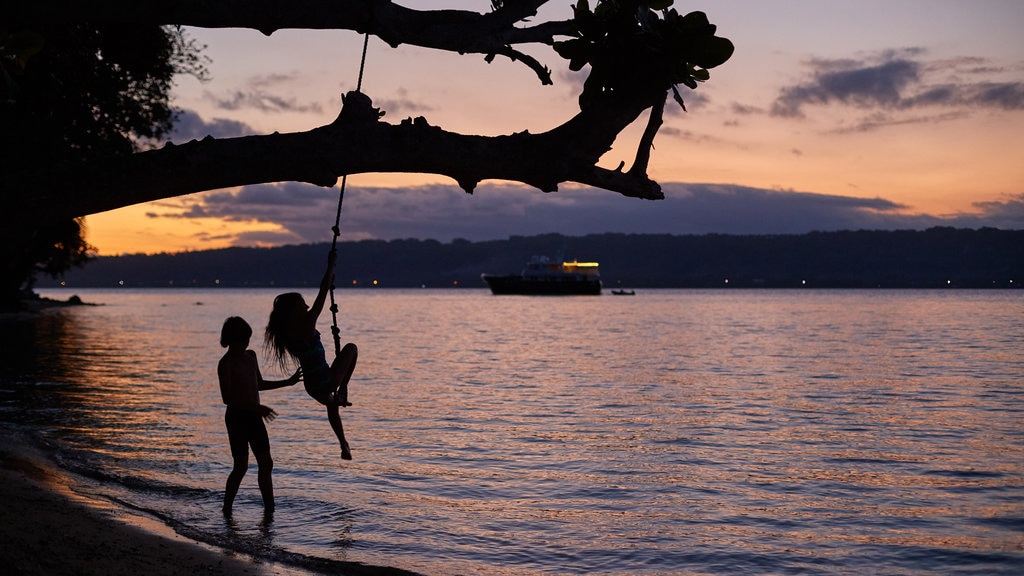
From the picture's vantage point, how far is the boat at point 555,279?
5394 inches

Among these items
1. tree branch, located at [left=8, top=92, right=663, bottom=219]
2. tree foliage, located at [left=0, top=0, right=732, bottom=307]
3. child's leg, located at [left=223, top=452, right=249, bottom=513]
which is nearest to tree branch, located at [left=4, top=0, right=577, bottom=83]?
tree foliage, located at [left=0, top=0, right=732, bottom=307]

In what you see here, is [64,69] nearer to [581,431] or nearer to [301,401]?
[301,401]

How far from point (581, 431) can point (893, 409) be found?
28.0ft

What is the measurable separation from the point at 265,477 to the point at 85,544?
280 centimetres

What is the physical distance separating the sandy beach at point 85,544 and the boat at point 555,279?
128 metres

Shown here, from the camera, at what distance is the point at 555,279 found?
137625 millimetres

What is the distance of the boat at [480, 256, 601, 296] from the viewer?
137m

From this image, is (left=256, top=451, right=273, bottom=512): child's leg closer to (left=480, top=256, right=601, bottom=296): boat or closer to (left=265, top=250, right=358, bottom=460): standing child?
(left=265, top=250, right=358, bottom=460): standing child

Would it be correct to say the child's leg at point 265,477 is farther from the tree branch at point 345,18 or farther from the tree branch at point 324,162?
the tree branch at point 345,18

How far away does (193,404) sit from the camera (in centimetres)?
2127

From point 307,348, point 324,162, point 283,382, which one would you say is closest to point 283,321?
point 307,348

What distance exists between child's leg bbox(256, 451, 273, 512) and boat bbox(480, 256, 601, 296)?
414 ft

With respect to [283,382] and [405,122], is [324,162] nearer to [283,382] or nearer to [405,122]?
[405,122]

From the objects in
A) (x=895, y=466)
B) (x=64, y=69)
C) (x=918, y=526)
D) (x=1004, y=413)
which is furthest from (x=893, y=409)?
(x=64, y=69)
